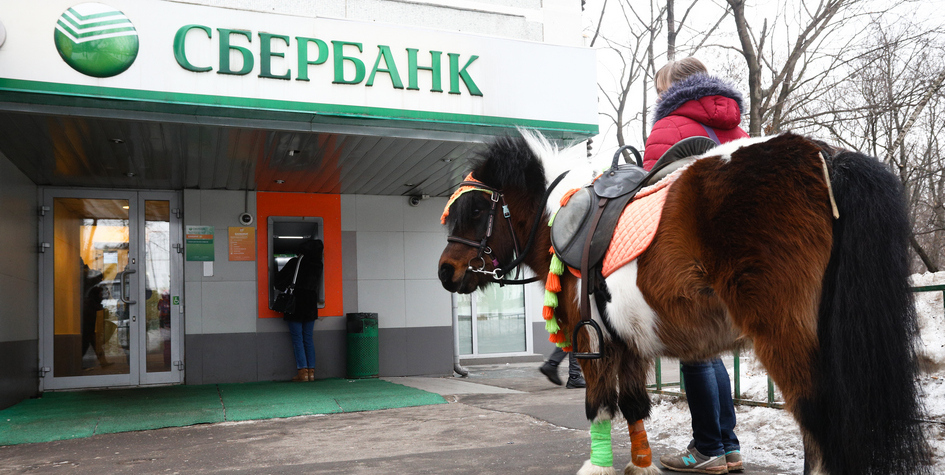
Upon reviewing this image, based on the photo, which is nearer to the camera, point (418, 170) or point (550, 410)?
point (550, 410)

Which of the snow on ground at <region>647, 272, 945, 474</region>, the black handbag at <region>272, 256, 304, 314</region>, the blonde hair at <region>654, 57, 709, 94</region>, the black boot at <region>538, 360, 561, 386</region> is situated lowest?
the snow on ground at <region>647, 272, 945, 474</region>

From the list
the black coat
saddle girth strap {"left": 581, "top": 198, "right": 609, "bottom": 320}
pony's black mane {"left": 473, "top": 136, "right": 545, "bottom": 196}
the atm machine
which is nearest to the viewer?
saddle girth strap {"left": 581, "top": 198, "right": 609, "bottom": 320}

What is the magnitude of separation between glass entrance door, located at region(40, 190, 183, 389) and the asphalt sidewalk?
3.96 metres

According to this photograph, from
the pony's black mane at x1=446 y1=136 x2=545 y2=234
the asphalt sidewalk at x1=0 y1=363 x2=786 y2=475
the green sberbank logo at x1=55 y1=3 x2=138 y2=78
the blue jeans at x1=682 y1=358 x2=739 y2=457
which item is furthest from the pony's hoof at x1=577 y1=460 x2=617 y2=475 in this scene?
the green sberbank logo at x1=55 y1=3 x2=138 y2=78

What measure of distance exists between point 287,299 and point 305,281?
371 mm

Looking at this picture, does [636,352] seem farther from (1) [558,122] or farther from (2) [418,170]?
(2) [418,170]

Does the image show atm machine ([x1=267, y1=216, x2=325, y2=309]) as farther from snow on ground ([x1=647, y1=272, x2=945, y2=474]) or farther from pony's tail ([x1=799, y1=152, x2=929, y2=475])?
pony's tail ([x1=799, y1=152, x2=929, y2=475])

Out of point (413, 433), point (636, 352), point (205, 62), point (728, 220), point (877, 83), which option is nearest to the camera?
point (728, 220)

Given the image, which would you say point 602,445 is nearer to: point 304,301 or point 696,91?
point 696,91

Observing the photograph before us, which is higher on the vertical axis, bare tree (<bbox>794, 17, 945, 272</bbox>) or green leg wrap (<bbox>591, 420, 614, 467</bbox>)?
bare tree (<bbox>794, 17, 945, 272</bbox>)

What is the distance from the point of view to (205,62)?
6332mm

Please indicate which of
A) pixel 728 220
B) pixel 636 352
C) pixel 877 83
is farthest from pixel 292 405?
pixel 877 83

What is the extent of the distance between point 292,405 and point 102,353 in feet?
12.9

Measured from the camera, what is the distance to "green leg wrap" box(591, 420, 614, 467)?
9.39ft
